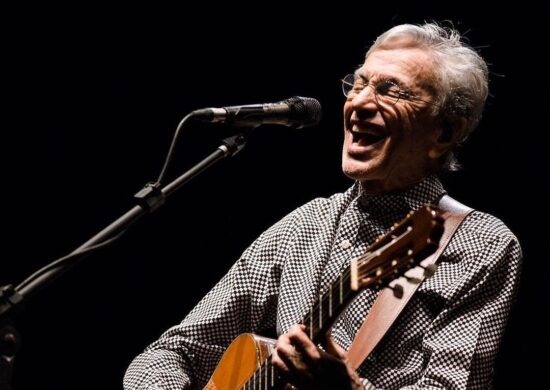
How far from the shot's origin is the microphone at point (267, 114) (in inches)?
83.4

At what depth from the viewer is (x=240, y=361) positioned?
2.42 metres

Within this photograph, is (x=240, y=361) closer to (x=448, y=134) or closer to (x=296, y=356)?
(x=296, y=356)

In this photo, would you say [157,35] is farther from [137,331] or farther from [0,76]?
[137,331]

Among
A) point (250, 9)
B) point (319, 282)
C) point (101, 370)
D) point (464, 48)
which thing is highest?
point (250, 9)

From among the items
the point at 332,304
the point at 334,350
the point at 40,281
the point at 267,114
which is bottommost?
the point at 334,350

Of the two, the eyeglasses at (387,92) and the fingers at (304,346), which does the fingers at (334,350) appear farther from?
the eyeglasses at (387,92)

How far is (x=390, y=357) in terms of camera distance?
2322mm

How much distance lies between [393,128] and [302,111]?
334 millimetres

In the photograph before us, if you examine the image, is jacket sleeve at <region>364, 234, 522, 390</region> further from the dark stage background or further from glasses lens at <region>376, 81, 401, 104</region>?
the dark stage background

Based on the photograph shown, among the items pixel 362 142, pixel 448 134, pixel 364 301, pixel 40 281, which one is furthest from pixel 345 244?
pixel 40 281

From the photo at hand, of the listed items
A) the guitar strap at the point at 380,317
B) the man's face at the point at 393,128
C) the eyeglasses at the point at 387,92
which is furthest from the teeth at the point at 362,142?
the guitar strap at the point at 380,317

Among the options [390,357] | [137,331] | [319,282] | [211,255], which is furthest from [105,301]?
[390,357]

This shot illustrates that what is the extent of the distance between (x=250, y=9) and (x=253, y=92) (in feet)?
1.13

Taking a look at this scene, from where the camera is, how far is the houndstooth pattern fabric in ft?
7.39
